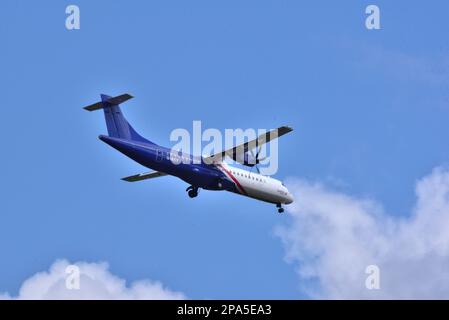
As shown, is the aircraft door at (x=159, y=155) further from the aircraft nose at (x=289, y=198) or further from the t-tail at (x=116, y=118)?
the aircraft nose at (x=289, y=198)

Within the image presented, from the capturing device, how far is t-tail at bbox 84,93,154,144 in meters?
59.5

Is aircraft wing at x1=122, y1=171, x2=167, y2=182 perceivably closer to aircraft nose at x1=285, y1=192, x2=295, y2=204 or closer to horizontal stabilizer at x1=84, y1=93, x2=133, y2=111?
aircraft nose at x1=285, y1=192, x2=295, y2=204

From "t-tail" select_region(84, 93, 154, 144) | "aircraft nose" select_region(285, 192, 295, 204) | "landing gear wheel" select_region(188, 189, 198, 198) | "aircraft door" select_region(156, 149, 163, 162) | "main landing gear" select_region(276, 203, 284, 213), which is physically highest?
"t-tail" select_region(84, 93, 154, 144)

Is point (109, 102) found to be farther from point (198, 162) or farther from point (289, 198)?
point (289, 198)

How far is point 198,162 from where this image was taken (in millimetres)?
61719

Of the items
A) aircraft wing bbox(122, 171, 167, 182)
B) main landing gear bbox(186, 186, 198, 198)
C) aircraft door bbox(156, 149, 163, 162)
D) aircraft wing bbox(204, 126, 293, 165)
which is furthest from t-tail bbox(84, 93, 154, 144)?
aircraft wing bbox(122, 171, 167, 182)

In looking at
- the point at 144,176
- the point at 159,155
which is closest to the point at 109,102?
the point at 159,155

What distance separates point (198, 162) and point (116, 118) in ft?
20.9
